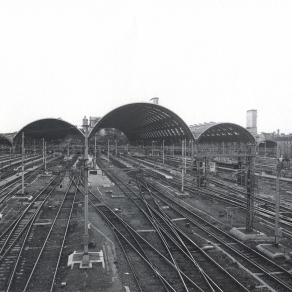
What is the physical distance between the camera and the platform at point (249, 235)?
17625 millimetres

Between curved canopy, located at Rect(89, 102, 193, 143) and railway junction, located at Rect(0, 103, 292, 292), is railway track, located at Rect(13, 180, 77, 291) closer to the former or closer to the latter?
railway junction, located at Rect(0, 103, 292, 292)

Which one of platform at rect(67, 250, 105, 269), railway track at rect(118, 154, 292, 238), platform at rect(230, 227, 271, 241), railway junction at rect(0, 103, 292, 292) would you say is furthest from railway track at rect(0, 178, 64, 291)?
railway track at rect(118, 154, 292, 238)

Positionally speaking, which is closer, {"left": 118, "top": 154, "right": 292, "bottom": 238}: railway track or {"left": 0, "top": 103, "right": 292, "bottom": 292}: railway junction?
{"left": 0, "top": 103, "right": 292, "bottom": 292}: railway junction

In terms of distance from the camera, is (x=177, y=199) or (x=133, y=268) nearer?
(x=133, y=268)

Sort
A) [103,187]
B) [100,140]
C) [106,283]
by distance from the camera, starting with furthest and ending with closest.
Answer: [100,140], [103,187], [106,283]

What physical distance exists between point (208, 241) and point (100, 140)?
104854mm

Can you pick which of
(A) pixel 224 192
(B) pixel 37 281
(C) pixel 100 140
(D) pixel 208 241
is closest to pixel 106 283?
(B) pixel 37 281

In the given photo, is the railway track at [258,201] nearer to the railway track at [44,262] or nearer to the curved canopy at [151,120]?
the railway track at [44,262]

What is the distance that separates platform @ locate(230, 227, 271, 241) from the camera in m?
17.6

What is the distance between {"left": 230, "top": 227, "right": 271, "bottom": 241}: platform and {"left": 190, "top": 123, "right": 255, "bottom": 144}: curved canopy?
4246cm

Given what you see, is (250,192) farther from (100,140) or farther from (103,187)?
(100,140)

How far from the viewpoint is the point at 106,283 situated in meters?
12.1

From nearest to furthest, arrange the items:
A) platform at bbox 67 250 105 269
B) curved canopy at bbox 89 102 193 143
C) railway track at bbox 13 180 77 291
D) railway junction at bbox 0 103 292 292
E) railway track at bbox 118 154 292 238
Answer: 1. railway track at bbox 13 180 77 291
2. railway junction at bbox 0 103 292 292
3. platform at bbox 67 250 105 269
4. railway track at bbox 118 154 292 238
5. curved canopy at bbox 89 102 193 143

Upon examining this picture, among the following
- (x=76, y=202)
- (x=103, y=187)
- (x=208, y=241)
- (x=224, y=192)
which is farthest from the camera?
(x=103, y=187)
